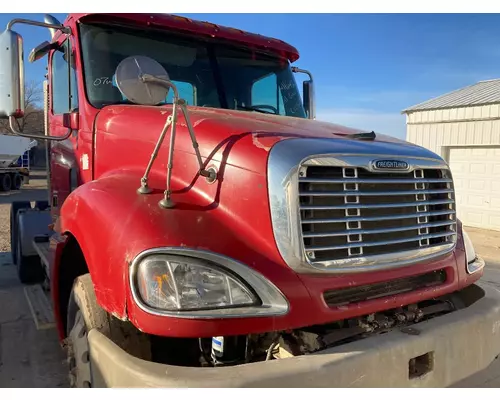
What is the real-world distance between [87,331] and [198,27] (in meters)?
2.62

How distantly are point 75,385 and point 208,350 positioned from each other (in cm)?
92

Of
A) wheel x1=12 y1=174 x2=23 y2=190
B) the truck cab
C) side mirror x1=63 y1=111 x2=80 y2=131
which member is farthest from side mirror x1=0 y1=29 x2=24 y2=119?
wheel x1=12 y1=174 x2=23 y2=190

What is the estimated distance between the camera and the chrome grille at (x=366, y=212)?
7.50ft

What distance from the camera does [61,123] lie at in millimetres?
4086

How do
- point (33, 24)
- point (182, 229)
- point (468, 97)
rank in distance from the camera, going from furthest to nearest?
point (468, 97)
point (33, 24)
point (182, 229)

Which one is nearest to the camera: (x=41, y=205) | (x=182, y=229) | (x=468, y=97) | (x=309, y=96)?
(x=182, y=229)

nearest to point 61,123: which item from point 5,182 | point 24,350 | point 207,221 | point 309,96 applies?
point 24,350

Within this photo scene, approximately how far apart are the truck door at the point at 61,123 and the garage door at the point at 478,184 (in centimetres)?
1099

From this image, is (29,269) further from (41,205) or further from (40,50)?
(40,50)

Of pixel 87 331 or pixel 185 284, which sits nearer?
pixel 185 284

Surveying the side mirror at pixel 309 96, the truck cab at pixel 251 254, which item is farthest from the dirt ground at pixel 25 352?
the side mirror at pixel 309 96

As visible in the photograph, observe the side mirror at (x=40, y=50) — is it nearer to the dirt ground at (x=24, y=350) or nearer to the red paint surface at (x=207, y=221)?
the red paint surface at (x=207, y=221)
